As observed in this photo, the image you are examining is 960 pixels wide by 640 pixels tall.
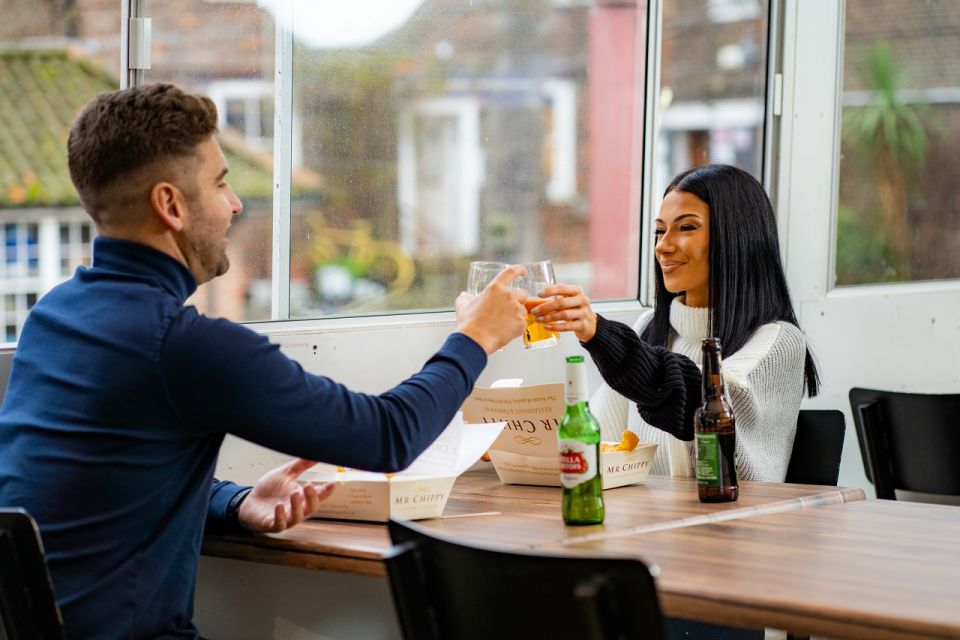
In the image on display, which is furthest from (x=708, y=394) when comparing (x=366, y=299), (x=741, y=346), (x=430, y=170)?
(x=430, y=170)

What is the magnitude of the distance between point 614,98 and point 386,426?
6.88 ft

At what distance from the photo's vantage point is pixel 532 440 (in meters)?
2.07

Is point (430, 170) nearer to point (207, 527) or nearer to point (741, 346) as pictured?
point (741, 346)

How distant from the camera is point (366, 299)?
9.20 feet

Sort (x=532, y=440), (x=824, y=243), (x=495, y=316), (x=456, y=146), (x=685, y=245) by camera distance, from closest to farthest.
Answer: (x=495, y=316)
(x=532, y=440)
(x=685, y=245)
(x=456, y=146)
(x=824, y=243)

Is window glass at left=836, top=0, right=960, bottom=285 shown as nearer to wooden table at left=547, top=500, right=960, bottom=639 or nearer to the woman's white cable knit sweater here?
the woman's white cable knit sweater

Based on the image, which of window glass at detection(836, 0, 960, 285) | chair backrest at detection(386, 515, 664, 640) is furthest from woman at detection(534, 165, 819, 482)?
window glass at detection(836, 0, 960, 285)

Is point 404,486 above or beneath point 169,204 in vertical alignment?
beneath

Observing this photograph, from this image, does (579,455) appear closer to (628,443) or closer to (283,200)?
(628,443)

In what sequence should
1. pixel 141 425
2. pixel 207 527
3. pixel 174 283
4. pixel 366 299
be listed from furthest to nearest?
1. pixel 366 299
2. pixel 207 527
3. pixel 174 283
4. pixel 141 425

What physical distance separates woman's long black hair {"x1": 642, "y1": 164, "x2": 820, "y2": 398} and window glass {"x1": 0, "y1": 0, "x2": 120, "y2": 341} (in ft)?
4.45

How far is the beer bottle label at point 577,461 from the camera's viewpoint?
1.67 metres

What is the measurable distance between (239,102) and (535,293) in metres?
0.99

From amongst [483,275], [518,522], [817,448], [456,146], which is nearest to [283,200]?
[456,146]
